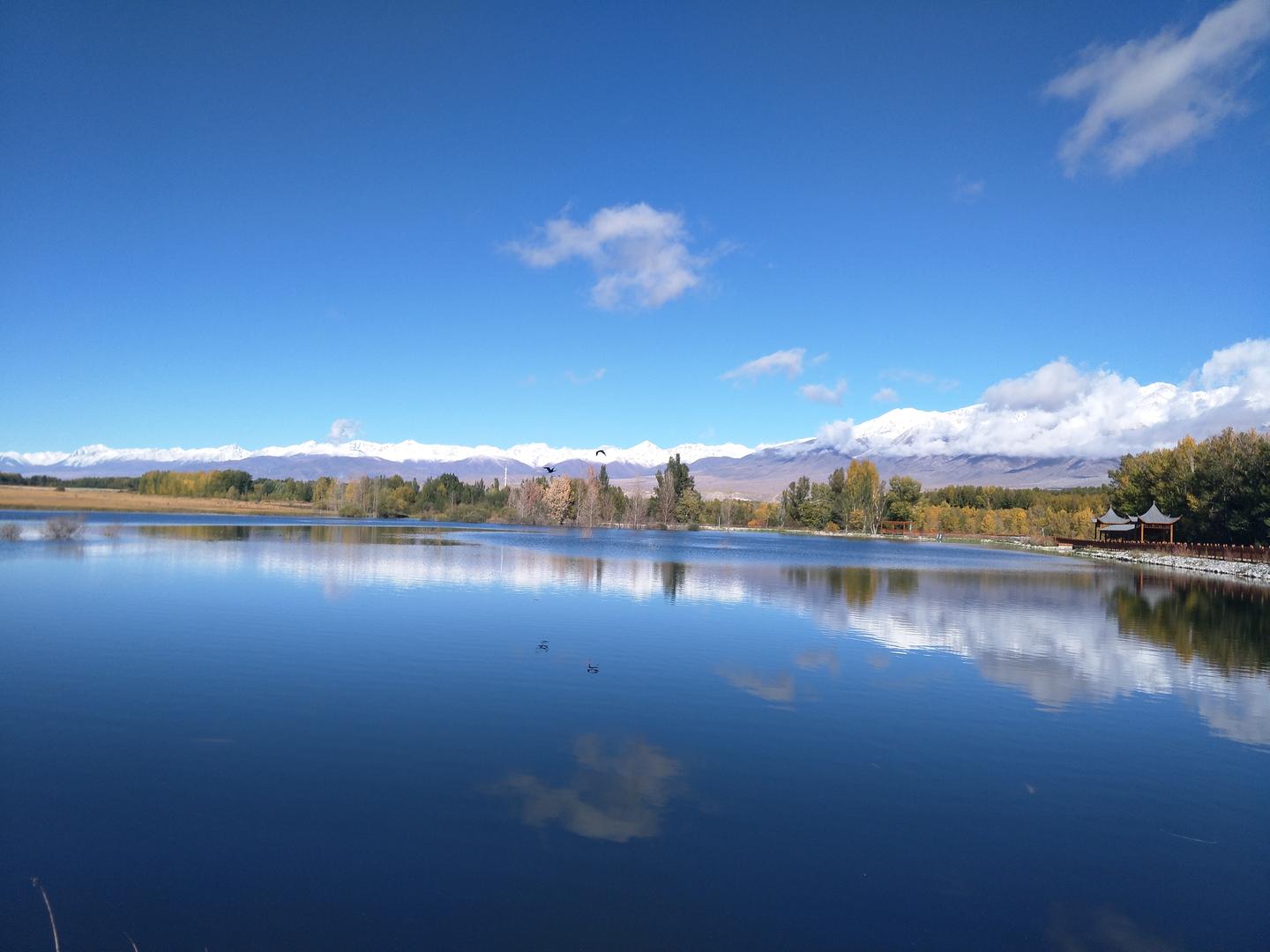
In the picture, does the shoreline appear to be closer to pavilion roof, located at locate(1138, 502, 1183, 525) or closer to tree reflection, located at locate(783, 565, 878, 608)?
pavilion roof, located at locate(1138, 502, 1183, 525)

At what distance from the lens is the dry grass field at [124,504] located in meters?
79.6

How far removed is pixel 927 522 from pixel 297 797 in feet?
397

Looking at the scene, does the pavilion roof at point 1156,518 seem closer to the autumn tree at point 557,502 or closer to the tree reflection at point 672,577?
the tree reflection at point 672,577

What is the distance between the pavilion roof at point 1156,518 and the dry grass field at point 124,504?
88715 millimetres

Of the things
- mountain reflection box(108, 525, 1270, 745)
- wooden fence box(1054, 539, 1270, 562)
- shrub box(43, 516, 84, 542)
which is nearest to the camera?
mountain reflection box(108, 525, 1270, 745)

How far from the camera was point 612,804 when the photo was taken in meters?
7.52

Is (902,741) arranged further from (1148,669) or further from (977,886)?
(1148,669)

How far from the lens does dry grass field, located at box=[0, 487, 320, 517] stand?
79562mm

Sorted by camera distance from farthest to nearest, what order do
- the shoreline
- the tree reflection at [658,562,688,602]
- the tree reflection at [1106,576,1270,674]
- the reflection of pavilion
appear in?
1. the reflection of pavilion
2. the shoreline
3. the tree reflection at [658,562,688,602]
4. the tree reflection at [1106,576,1270,674]

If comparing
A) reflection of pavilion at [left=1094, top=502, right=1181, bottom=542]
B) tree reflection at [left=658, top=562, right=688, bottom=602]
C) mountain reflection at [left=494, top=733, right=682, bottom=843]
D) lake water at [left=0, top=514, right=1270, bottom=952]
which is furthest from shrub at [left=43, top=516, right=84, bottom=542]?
reflection of pavilion at [left=1094, top=502, right=1181, bottom=542]

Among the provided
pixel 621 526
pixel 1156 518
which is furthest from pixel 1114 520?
pixel 621 526

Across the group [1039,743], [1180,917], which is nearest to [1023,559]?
[1039,743]

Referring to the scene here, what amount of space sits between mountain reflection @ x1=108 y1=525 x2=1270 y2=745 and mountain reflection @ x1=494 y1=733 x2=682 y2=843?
3.82 m

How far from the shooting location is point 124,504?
306 feet
